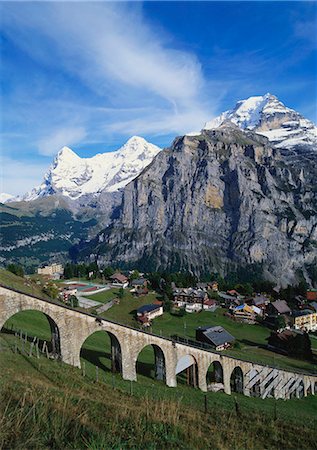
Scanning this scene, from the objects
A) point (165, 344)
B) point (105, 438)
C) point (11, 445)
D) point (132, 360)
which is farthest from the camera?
point (165, 344)

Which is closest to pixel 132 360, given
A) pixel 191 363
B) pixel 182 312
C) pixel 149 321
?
pixel 191 363

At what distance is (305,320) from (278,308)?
7656 mm

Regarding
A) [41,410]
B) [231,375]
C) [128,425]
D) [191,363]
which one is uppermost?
[41,410]

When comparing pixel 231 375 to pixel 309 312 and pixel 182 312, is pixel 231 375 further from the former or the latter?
pixel 309 312

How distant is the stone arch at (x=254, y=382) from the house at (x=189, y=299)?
148ft

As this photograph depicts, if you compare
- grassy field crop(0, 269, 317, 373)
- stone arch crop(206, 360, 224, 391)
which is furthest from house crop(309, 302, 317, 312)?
stone arch crop(206, 360, 224, 391)

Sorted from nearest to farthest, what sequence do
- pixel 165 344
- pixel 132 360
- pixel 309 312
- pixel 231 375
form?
1. pixel 132 360
2. pixel 165 344
3. pixel 231 375
4. pixel 309 312

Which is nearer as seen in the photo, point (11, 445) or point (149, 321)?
point (11, 445)

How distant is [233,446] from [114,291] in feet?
322

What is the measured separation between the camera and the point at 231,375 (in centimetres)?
4981

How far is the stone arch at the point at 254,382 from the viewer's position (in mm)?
47281

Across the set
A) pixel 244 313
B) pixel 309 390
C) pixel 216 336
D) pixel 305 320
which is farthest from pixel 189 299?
pixel 309 390

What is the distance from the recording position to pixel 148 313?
81250 millimetres

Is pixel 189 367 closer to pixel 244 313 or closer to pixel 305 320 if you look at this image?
pixel 244 313
